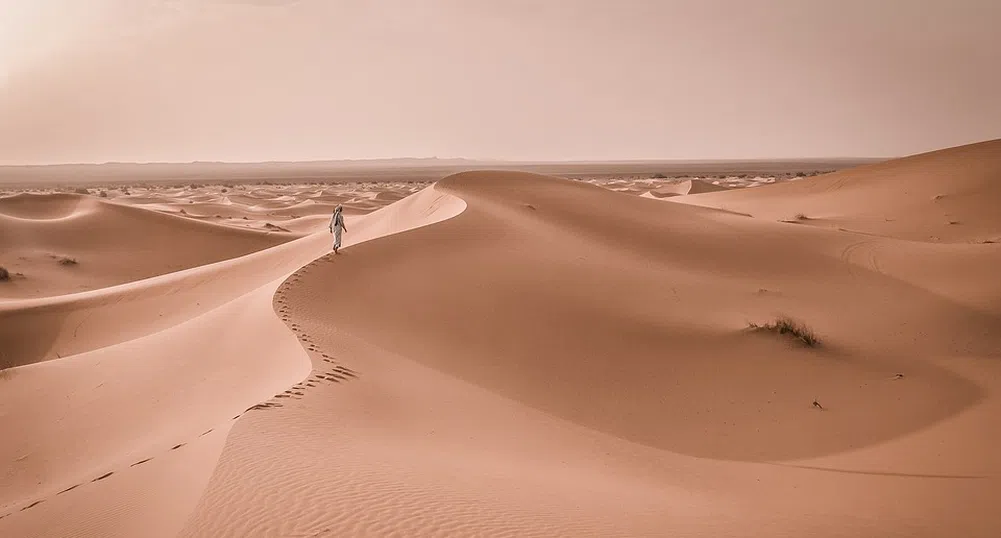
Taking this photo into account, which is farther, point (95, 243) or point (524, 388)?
point (95, 243)

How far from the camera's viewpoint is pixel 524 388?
9.06m

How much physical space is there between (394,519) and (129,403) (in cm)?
522

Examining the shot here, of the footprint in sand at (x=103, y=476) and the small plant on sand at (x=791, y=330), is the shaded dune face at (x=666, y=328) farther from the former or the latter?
the footprint in sand at (x=103, y=476)

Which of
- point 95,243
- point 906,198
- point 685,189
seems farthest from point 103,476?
point 685,189

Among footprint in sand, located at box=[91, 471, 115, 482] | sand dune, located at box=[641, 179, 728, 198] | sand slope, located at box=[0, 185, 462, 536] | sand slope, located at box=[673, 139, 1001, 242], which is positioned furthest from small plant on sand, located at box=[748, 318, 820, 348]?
sand dune, located at box=[641, 179, 728, 198]

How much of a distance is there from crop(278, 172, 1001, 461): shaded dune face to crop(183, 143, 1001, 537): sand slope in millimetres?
48

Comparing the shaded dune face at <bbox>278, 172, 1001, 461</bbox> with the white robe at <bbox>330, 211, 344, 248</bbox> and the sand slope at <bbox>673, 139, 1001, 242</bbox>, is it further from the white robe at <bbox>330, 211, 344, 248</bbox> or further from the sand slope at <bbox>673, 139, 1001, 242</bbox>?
the sand slope at <bbox>673, 139, 1001, 242</bbox>

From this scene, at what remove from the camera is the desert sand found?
5035mm

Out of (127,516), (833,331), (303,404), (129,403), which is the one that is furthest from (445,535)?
(833,331)

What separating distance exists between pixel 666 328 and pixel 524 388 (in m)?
3.24

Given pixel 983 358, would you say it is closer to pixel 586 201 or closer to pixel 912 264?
pixel 912 264

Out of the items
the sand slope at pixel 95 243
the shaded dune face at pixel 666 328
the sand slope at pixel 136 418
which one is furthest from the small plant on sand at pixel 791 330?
the sand slope at pixel 95 243

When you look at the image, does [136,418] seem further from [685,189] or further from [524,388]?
[685,189]

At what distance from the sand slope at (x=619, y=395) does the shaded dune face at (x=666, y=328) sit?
0.16 ft
